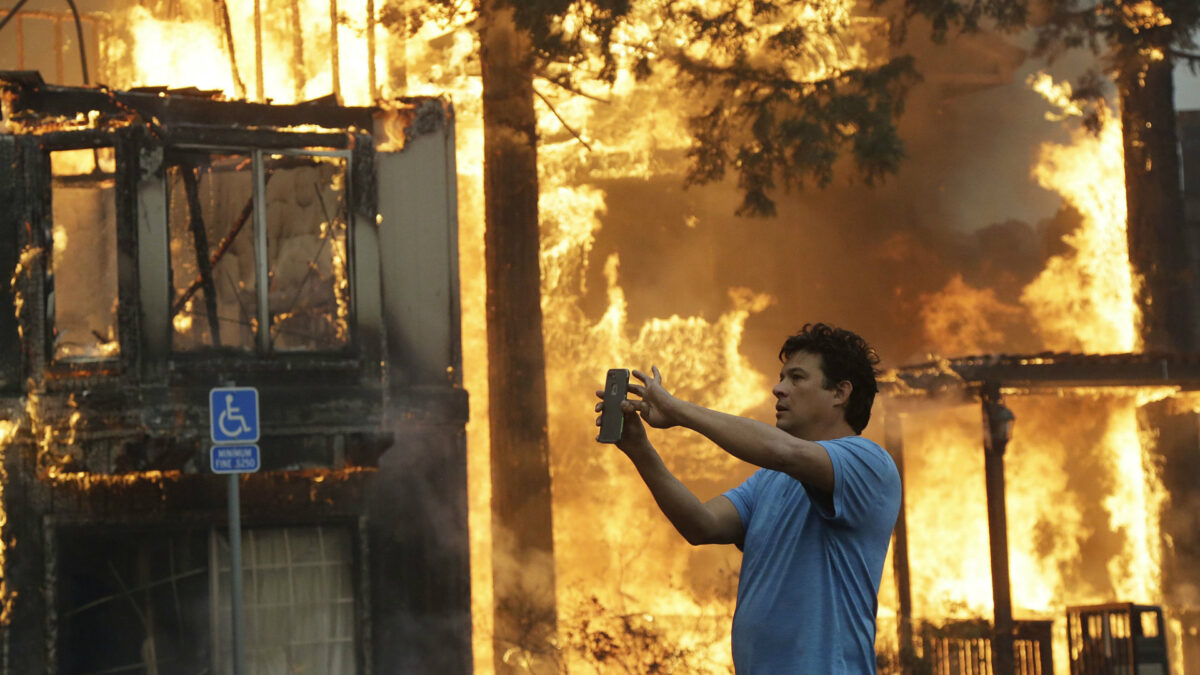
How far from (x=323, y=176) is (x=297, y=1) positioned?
4899 mm

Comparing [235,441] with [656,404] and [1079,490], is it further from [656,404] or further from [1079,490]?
[1079,490]

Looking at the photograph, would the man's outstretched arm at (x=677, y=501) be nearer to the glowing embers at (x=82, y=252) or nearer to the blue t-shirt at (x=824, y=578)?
the blue t-shirt at (x=824, y=578)

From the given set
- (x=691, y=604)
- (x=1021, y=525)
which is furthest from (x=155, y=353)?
(x=1021, y=525)

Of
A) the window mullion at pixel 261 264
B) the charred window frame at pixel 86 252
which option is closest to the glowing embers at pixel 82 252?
the charred window frame at pixel 86 252

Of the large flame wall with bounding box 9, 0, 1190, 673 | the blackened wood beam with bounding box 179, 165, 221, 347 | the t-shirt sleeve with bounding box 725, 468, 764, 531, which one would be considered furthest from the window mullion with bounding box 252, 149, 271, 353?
the t-shirt sleeve with bounding box 725, 468, 764, 531

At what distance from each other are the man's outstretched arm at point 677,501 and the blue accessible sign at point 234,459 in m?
6.07

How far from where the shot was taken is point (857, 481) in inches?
135

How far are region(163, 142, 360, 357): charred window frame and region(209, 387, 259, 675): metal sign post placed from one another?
278 centimetres

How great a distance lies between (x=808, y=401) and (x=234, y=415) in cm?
652

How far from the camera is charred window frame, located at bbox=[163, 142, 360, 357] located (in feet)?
40.1

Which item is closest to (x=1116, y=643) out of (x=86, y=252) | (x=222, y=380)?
(x=222, y=380)

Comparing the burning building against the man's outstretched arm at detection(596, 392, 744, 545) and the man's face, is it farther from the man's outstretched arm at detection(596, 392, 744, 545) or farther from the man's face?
the man's face

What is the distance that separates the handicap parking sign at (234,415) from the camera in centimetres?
946

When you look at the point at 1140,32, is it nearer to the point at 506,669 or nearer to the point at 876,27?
the point at 876,27
